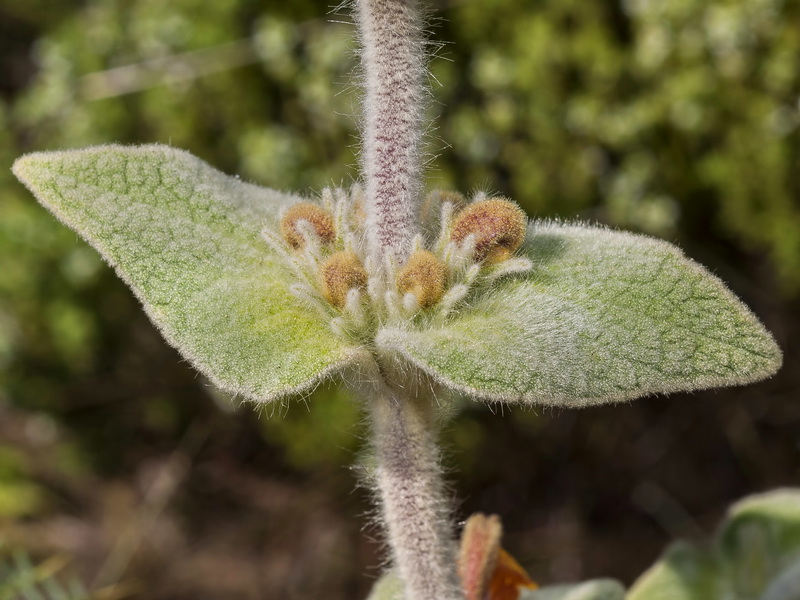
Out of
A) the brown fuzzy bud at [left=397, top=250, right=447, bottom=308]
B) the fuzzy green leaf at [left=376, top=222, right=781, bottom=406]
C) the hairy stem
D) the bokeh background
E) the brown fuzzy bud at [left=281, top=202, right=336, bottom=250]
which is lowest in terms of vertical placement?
the bokeh background

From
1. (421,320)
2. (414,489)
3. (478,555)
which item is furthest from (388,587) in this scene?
(421,320)

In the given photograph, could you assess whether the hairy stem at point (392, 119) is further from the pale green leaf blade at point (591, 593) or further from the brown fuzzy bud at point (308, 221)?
the pale green leaf blade at point (591, 593)

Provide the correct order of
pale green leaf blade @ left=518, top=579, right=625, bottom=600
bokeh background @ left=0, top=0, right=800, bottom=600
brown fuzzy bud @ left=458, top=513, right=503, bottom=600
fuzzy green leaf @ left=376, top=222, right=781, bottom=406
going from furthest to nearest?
bokeh background @ left=0, top=0, right=800, bottom=600 < pale green leaf blade @ left=518, top=579, right=625, bottom=600 < brown fuzzy bud @ left=458, top=513, right=503, bottom=600 < fuzzy green leaf @ left=376, top=222, right=781, bottom=406

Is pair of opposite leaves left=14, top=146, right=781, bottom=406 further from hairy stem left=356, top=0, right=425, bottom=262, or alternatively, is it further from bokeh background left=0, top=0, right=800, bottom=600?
bokeh background left=0, top=0, right=800, bottom=600

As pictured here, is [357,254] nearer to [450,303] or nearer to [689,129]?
[450,303]

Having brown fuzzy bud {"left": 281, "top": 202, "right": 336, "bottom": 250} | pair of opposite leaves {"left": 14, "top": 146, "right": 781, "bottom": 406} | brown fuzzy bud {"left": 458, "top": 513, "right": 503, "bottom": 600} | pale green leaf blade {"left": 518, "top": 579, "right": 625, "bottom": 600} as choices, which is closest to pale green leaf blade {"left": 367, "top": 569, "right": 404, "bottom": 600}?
brown fuzzy bud {"left": 458, "top": 513, "right": 503, "bottom": 600}
